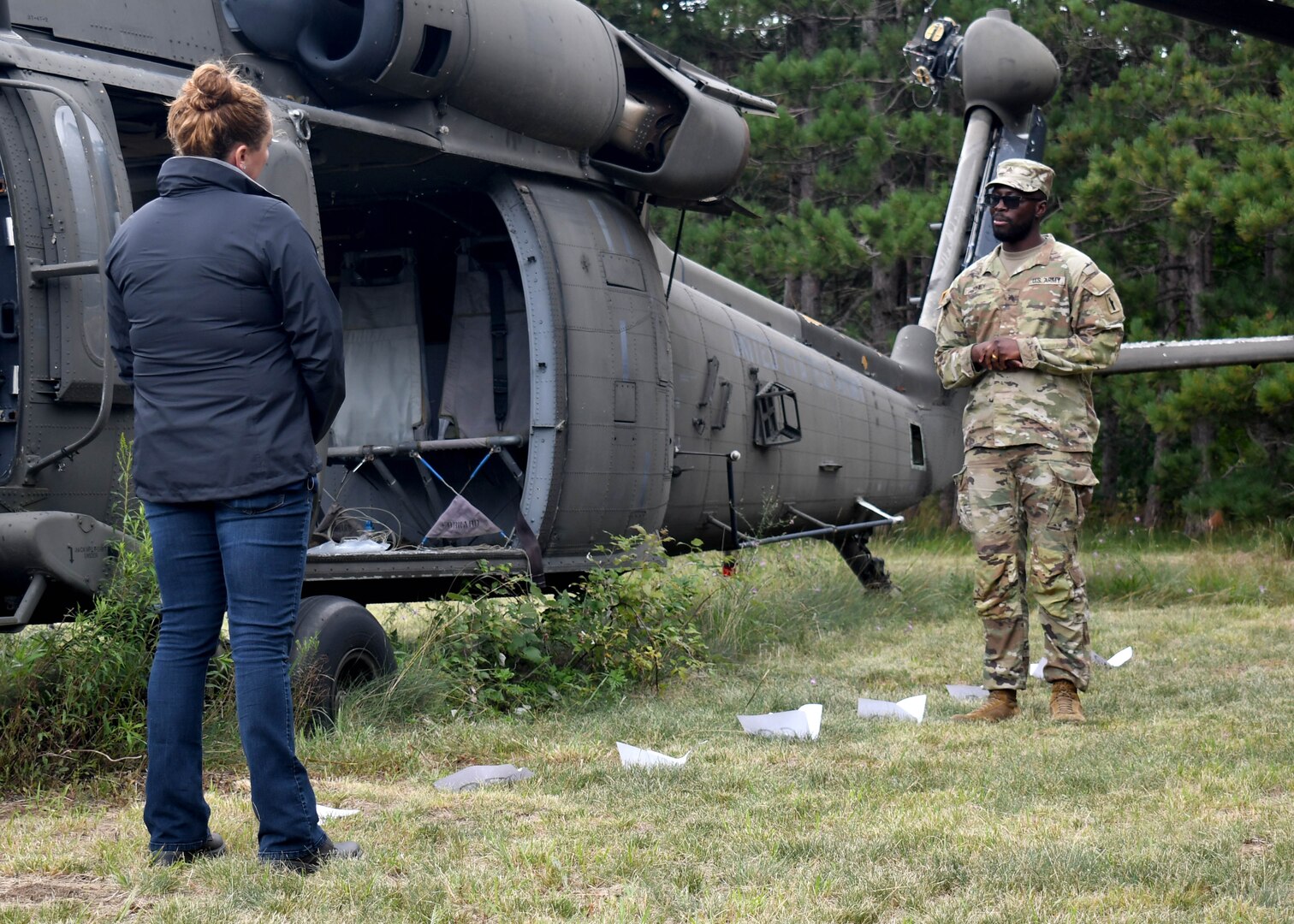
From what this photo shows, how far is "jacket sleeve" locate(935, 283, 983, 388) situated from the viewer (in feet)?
17.5

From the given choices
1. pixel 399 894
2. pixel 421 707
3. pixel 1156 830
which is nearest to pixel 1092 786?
pixel 1156 830

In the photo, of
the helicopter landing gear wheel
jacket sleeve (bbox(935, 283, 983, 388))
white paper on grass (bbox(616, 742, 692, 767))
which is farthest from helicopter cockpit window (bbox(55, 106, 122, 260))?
the helicopter landing gear wheel

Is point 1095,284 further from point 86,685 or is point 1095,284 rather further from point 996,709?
point 86,685

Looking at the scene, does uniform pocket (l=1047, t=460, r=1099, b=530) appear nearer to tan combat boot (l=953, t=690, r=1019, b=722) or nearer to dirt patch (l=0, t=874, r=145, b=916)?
tan combat boot (l=953, t=690, r=1019, b=722)

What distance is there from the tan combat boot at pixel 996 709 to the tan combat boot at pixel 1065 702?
15cm

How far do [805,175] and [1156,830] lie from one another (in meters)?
16.4

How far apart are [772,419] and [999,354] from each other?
9.56 feet

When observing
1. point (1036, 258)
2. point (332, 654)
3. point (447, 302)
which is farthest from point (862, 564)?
point (332, 654)

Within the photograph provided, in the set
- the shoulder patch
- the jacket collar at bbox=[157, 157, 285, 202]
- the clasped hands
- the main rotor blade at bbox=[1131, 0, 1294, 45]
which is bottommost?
the clasped hands

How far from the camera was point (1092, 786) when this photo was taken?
381 cm

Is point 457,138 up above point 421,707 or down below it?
above

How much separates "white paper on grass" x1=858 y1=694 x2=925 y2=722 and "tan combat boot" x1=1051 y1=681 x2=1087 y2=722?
1.54 ft

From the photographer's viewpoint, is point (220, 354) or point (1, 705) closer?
point (220, 354)

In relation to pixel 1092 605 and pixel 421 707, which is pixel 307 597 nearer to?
pixel 421 707
